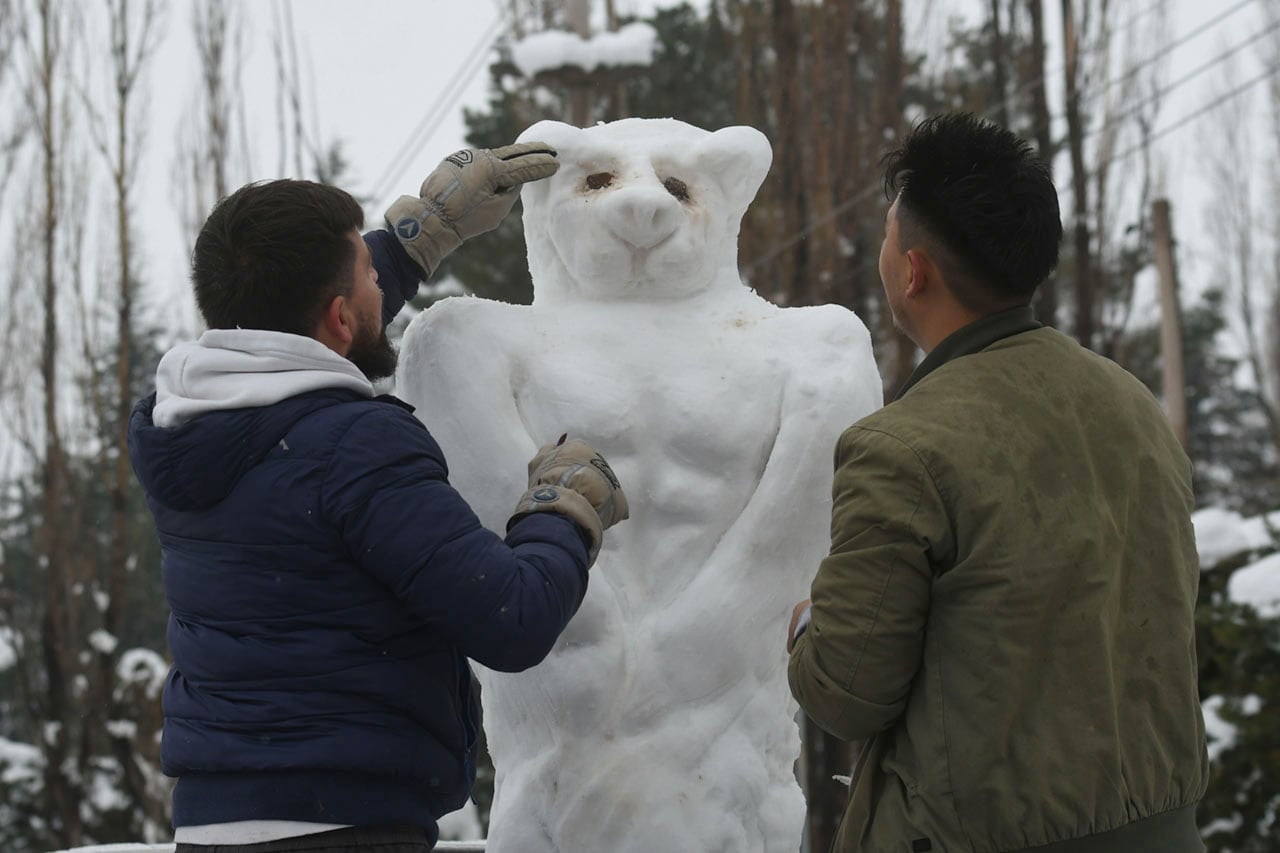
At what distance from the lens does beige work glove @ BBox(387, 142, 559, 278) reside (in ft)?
8.69

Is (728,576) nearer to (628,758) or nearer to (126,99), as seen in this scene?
(628,758)

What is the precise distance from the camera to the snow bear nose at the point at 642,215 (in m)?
2.78

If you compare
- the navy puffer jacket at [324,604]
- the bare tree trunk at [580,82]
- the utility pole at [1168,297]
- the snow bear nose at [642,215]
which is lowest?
the utility pole at [1168,297]

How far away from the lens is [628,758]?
2.60 m

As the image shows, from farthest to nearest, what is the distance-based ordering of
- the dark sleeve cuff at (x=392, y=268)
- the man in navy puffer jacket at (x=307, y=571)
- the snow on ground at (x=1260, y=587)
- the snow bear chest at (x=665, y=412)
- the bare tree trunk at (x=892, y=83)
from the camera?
the bare tree trunk at (x=892, y=83) < the snow on ground at (x=1260, y=587) < the snow bear chest at (x=665, y=412) < the dark sleeve cuff at (x=392, y=268) < the man in navy puffer jacket at (x=307, y=571)

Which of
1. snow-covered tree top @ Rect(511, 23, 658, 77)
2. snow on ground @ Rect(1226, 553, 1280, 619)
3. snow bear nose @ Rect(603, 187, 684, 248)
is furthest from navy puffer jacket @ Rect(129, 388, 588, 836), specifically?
snow-covered tree top @ Rect(511, 23, 658, 77)

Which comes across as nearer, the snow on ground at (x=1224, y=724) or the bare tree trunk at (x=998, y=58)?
the snow on ground at (x=1224, y=724)

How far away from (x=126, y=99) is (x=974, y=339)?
8.58 metres

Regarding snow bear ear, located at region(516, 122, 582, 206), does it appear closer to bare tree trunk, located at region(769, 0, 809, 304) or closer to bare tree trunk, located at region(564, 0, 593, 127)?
bare tree trunk, located at region(564, 0, 593, 127)

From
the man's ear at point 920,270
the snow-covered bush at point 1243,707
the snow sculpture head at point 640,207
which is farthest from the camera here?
the snow-covered bush at point 1243,707

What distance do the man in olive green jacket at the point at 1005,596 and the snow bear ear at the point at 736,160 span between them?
106 cm

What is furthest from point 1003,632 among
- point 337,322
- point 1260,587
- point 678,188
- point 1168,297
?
point 1168,297

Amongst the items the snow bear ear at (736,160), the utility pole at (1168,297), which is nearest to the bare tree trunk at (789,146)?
the utility pole at (1168,297)

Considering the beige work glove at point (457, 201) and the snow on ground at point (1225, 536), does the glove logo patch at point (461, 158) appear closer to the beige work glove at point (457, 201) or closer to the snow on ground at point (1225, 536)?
the beige work glove at point (457, 201)
